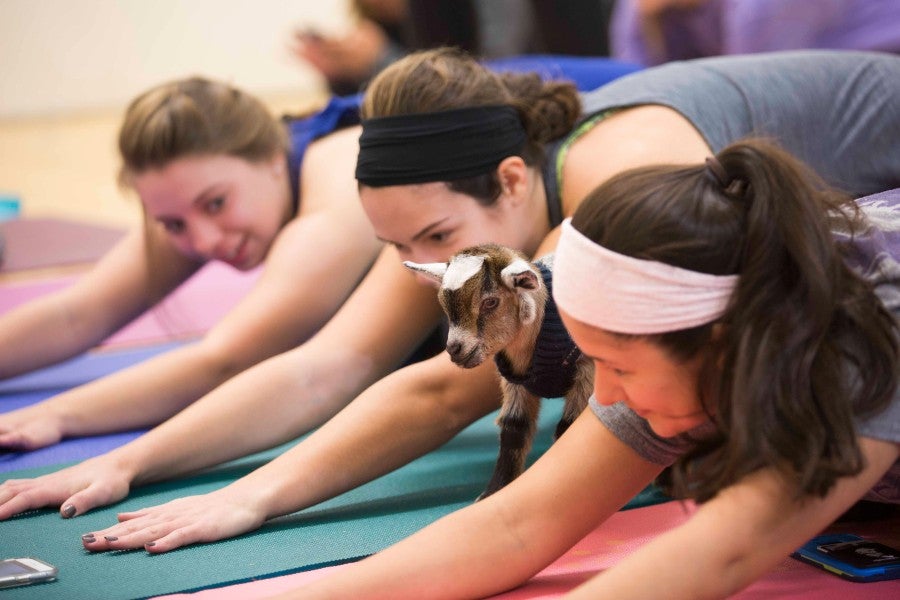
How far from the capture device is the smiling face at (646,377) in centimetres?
121

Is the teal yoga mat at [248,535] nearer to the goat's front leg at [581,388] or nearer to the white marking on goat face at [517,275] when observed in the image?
the goat's front leg at [581,388]

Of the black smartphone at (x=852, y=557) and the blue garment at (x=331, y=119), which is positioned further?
the blue garment at (x=331, y=119)

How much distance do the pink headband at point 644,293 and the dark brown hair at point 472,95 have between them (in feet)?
2.63

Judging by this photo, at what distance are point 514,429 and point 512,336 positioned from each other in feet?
0.61

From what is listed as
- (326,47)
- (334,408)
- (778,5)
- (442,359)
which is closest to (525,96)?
(442,359)

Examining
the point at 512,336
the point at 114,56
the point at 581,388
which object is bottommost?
the point at 581,388

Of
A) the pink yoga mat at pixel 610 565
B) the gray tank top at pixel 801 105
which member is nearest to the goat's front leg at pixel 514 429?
the pink yoga mat at pixel 610 565

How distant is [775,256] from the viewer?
115cm

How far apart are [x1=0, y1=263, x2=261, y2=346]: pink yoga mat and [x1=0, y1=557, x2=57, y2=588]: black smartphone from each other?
1728 mm

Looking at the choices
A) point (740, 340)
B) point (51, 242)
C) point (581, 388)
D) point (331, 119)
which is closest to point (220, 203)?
point (331, 119)

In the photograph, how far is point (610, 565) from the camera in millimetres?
Answer: 1573

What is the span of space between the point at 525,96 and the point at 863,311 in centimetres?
108

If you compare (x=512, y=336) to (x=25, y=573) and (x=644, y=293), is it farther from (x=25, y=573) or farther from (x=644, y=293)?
(x=25, y=573)

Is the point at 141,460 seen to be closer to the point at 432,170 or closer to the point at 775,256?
the point at 432,170
